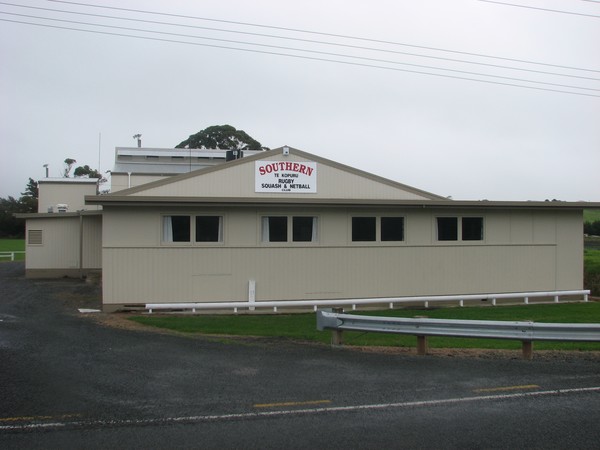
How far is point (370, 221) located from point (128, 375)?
10.6 m

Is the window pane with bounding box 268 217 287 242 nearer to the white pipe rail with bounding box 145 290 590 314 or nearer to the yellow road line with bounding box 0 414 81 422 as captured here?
the white pipe rail with bounding box 145 290 590 314

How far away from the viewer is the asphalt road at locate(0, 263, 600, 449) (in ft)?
17.1

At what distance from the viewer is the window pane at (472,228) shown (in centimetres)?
1783

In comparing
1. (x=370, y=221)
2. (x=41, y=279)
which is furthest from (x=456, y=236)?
(x=41, y=279)

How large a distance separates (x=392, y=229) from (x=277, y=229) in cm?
368

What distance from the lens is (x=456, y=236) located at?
1772cm

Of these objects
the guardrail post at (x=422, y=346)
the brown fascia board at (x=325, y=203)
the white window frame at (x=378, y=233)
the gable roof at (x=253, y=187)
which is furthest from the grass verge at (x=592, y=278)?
the guardrail post at (x=422, y=346)

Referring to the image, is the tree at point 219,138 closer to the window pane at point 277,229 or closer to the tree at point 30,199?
the tree at point 30,199

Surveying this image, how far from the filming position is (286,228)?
16.3m

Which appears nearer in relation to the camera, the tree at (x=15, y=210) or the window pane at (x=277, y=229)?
the window pane at (x=277, y=229)

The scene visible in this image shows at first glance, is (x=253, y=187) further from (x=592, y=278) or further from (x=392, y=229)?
(x=592, y=278)

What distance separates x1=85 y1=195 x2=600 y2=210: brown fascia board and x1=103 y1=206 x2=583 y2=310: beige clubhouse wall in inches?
14.6

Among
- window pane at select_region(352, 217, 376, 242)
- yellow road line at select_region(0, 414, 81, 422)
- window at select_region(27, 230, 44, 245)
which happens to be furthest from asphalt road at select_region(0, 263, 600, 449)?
window at select_region(27, 230, 44, 245)

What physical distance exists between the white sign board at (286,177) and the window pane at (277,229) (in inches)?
34.9
